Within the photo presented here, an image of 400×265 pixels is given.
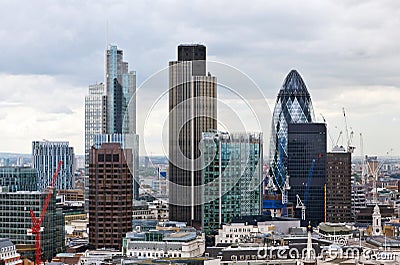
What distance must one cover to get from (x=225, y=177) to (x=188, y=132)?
4491mm

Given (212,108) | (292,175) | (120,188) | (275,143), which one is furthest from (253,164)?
(275,143)

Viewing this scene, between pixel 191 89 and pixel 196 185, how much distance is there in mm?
7543

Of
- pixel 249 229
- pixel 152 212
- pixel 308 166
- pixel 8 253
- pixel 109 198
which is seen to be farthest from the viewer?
pixel 308 166

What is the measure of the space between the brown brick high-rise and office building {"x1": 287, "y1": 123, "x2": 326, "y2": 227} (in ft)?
106

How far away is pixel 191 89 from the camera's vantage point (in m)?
78.4

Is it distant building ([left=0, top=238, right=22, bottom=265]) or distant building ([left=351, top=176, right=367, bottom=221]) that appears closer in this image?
distant building ([left=0, top=238, right=22, bottom=265])

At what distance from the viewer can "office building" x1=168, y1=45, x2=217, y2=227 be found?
75375 mm

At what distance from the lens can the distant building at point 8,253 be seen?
53.0m

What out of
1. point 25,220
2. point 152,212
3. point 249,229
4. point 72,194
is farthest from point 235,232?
point 72,194

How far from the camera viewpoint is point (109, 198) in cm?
6594

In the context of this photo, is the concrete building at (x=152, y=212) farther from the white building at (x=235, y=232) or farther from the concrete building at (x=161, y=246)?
the concrete building at (x=161, y=246)

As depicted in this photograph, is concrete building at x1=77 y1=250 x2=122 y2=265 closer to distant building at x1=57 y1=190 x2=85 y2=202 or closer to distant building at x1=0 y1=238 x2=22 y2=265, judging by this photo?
distant building at x1=0 y1=238 x2=22 y2=265

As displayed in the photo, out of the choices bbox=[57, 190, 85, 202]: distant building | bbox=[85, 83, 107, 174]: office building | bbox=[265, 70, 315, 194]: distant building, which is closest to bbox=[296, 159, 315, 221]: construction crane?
bbox=[265, 70, 315, 194]: distant building

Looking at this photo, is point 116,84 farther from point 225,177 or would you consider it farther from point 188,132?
point 225,177
